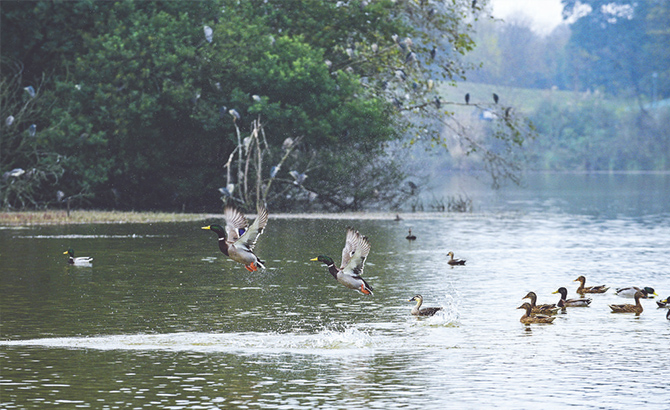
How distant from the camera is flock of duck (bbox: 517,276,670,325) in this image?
2192 cm

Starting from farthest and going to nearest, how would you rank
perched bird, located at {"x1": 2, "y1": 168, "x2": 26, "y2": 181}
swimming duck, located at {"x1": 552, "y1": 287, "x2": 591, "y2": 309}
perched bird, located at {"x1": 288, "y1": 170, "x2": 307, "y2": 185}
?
perched bird, located at {"x1": 288, "y1": 170, "x2": 307, "y2": 185} < perched bird, located at {"x1": 2, "y1": 168, "x2": 26, "y2": 181} < swimming duck, located at {"x1": 552, "y1": 287, "x2": 591, "y2": 309}

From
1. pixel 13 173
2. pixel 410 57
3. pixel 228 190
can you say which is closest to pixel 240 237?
pixel 228 190

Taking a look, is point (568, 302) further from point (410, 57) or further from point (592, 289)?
point (410, 57)

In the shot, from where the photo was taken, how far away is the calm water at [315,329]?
15.6 meters

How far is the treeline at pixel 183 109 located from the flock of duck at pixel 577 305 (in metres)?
26.6

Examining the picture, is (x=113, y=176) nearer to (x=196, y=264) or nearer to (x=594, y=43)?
(x=196, y=264)

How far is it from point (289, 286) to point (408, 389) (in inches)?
497

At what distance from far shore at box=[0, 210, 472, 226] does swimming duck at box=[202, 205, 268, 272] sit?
2917 cm

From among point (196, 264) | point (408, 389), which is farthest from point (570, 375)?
point (196, 264)

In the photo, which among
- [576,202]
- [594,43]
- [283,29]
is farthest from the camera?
[594,43]

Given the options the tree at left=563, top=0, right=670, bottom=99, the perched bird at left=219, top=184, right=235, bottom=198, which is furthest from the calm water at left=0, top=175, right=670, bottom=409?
the tree at left=563, top=0, right=670, bottom=99

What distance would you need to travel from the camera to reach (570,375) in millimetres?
16656

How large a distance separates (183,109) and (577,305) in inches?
1303

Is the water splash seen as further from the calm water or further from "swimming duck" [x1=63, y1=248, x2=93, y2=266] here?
"swimming duck" [x1=63, y1=248, x2=93, y2=266]
